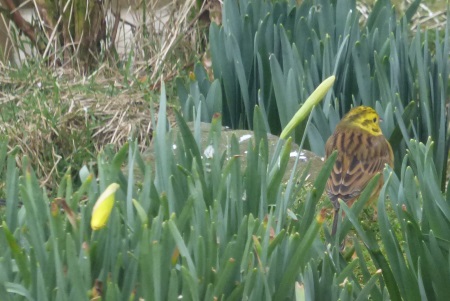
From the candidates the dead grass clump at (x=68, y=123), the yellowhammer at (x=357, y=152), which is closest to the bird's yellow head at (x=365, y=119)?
the yellowhammer at (x=357, y=152)

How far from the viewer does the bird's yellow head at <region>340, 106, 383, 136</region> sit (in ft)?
13.5

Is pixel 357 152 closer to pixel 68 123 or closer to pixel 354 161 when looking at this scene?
pixel 354 161

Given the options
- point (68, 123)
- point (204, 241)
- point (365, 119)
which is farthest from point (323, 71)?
point (204, 241)

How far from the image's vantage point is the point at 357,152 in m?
4.08

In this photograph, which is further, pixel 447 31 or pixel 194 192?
pixel 447 31

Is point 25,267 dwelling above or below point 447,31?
below

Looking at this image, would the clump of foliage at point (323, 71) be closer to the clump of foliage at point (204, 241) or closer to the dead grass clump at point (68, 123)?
the dead grass clump at point (68, 123)

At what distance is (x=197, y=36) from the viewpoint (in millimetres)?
6387

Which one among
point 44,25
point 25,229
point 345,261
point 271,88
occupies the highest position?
point 44,25

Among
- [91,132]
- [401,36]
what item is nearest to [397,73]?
[401,36]

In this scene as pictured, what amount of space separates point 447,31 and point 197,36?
2346 mm

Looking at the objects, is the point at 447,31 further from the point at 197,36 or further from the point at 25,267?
the point at 25,267

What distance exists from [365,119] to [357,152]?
18cm

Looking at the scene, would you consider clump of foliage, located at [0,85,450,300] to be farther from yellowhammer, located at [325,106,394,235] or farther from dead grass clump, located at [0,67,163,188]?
dead grass clump, located at [0,67,163,188]
